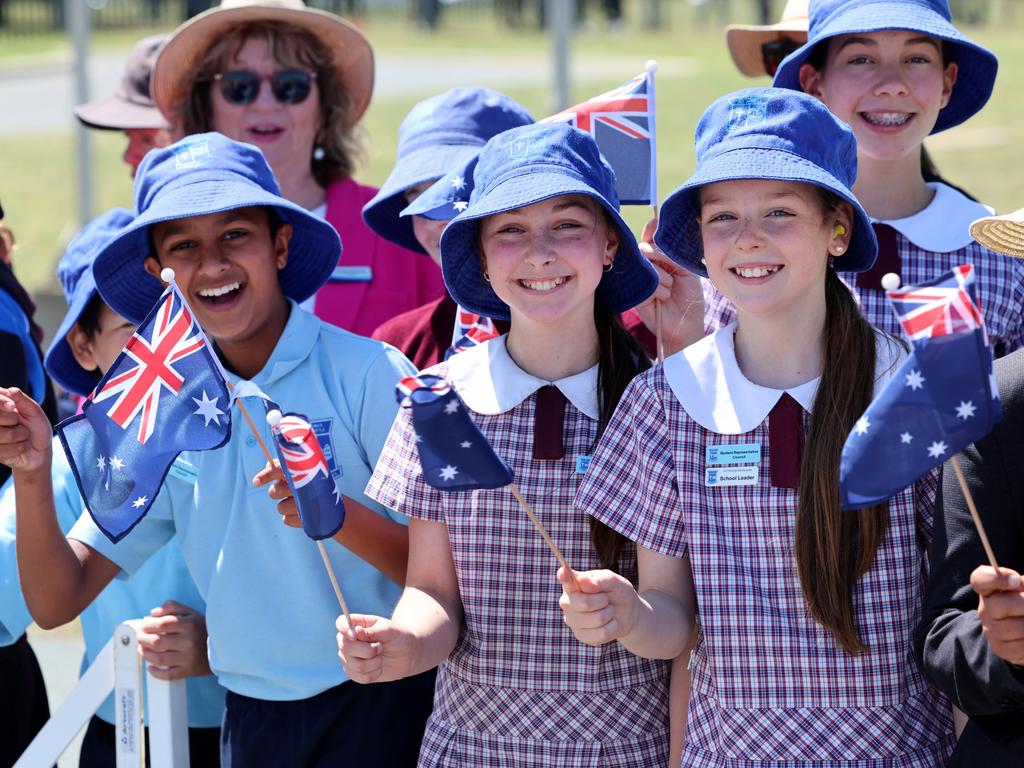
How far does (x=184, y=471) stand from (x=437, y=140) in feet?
4.31

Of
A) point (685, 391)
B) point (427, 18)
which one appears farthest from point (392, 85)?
point (685, 391)

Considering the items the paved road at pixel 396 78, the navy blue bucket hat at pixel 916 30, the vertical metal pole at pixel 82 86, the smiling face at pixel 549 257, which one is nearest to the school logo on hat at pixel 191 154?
the smiling face at pixel 549 257

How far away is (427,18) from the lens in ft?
64.2

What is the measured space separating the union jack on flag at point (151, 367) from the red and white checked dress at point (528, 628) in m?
0.46

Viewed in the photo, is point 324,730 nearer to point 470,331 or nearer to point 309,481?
point 309,481

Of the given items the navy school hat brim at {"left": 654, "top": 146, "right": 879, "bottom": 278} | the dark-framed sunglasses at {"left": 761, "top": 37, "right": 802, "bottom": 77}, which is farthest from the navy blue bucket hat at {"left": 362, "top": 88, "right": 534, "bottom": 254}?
the navy school hat brim at {"left": 654, "top": 146, "right": 879, "bottom": 278}

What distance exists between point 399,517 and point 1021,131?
50.5ft

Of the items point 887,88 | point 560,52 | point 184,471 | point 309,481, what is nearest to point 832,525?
point 309,481

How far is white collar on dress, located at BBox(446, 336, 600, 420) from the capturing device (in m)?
3.04

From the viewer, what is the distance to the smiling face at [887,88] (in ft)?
11.7

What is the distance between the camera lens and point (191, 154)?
3484mm

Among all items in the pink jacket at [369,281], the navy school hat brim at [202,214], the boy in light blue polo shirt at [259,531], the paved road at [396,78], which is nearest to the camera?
the boy in light blue polo shirt at [259,531]

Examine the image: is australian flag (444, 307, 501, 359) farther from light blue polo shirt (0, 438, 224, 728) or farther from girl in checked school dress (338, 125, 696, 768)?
light blue polo shirt (0, 438, 224, 728)

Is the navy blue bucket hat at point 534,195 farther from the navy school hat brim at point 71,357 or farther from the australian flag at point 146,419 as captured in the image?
the navy school hat brim at point 71,357
